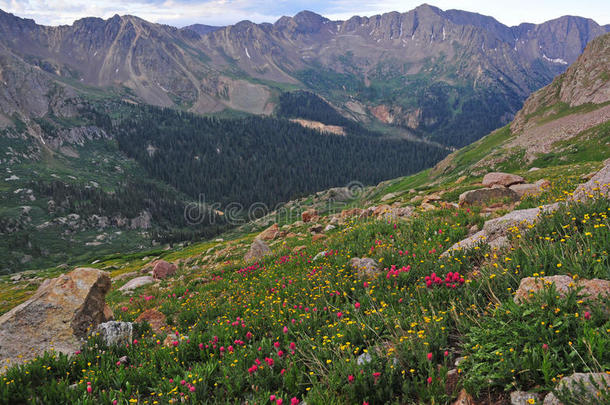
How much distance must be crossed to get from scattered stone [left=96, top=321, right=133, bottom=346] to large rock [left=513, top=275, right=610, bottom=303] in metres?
9.73

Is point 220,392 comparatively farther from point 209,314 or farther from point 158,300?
point 158,300

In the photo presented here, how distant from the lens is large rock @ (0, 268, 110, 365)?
27.6 ft

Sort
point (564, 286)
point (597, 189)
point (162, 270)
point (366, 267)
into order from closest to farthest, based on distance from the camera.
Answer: point (564, 286) → point (597, 189) → point (366, 267) → point (162, 270)

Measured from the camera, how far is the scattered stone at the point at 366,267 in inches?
374

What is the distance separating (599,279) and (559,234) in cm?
210

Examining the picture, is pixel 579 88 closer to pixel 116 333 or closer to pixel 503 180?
pixel 503 180

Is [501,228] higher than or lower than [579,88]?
lower

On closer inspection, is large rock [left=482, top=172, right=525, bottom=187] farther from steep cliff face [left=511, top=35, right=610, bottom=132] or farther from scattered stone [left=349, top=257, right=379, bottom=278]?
steep cliff face [left=511, top=35, right=610, bottom=132]

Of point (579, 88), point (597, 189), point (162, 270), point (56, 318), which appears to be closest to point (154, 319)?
point (56, 318)

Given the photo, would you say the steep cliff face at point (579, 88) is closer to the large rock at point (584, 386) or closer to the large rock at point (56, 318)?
the large rock at point (584, 386)

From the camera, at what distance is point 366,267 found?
389 inches

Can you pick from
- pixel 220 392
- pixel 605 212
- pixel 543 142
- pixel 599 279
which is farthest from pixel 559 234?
pixel 543 142

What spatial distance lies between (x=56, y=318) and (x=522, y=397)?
39.6 ft

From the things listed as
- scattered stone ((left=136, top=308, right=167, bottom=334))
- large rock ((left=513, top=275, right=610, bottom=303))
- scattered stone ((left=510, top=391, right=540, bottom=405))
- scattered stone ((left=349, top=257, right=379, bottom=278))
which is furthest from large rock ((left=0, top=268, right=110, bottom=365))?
large rock ((left=513, top=275, right=610, bottom=303))
